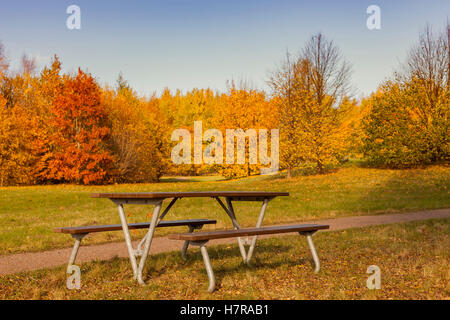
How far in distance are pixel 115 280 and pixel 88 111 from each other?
22837mm

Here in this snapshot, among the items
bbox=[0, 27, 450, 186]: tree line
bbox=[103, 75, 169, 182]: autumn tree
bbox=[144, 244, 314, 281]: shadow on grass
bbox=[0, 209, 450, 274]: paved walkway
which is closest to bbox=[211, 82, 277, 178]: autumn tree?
bbox=[0, 27, 450, 186]: tree line

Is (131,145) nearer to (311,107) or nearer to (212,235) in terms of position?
(311,107)

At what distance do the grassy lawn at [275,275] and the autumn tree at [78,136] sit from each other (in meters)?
20.2

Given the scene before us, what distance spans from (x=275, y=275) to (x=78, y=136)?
22.8 m

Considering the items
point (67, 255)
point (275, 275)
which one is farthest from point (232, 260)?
point (67, 255)

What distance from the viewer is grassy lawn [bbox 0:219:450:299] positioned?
470cm

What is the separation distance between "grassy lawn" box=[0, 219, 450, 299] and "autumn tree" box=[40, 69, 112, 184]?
20221 mm

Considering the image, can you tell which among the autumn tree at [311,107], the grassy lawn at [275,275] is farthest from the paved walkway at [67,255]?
the autumn tree at [311,107]

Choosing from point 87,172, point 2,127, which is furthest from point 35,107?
point 87,172

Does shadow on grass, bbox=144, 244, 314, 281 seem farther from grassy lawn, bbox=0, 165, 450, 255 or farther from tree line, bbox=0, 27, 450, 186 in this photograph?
tree line, bbox=0, 27, 450, 186

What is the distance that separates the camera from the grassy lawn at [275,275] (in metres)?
4.70

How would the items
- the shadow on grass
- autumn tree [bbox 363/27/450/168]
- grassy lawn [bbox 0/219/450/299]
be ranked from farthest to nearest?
autumn tree [bbox 363/27/450/168], the shadow on grass, grassy lawn [bbox 0/219/450/299]

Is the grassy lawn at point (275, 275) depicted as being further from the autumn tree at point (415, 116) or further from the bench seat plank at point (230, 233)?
the autumn tree at point (415, 116)
